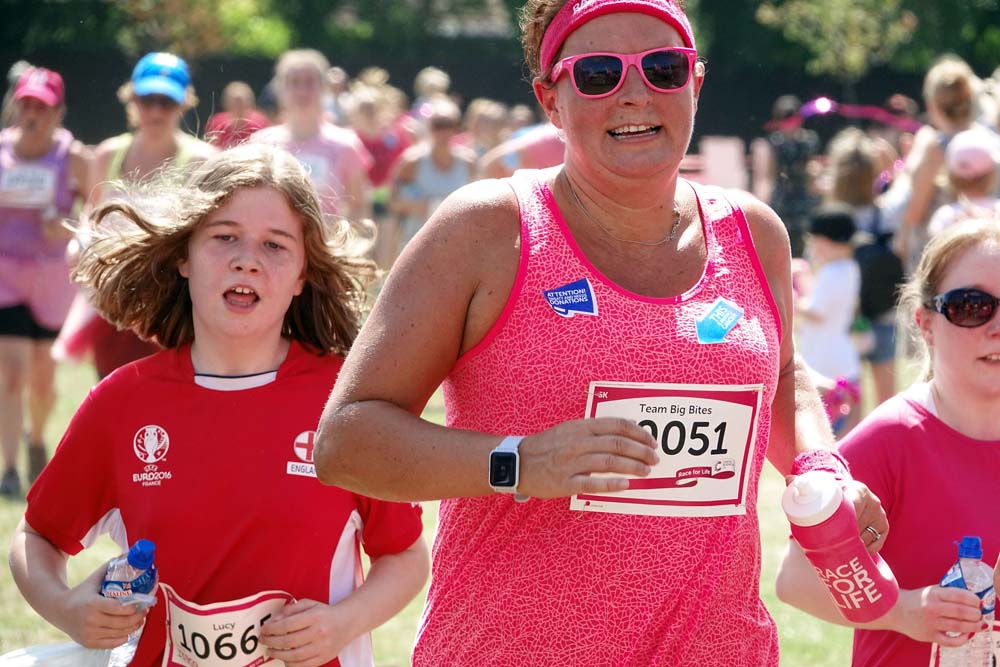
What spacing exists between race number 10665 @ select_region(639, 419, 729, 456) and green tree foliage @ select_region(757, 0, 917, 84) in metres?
32.4

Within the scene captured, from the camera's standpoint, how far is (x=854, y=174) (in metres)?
8.48

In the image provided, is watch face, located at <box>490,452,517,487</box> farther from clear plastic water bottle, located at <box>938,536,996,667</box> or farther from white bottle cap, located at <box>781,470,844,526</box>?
clear plastic water bottle, located at <box>938,536,996,667</box>

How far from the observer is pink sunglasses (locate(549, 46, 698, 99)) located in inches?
93.4

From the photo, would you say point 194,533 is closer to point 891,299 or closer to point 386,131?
point 891,299

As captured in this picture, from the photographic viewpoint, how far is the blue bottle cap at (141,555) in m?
2.72

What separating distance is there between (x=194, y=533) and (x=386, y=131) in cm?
1418

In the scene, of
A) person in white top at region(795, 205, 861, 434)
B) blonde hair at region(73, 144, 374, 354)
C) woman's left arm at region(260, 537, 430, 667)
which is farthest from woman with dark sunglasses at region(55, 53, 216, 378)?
person in white top at region(795, 205, 861, 434)

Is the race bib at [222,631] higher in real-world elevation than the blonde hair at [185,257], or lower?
lower

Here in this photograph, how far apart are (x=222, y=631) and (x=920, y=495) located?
1.53 m

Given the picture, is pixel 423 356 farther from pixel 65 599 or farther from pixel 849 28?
pixel 849 28

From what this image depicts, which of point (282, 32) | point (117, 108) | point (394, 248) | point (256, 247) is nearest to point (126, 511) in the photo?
point (256, 247)

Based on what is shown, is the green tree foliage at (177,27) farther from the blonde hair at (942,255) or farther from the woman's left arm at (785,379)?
the woman's left arm at (785,379)

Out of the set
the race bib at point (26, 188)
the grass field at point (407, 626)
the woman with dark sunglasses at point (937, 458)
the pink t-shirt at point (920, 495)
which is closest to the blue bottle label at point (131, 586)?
the woman with dark sunglasses at point (937, 458)

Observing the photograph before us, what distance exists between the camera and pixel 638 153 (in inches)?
93.6
